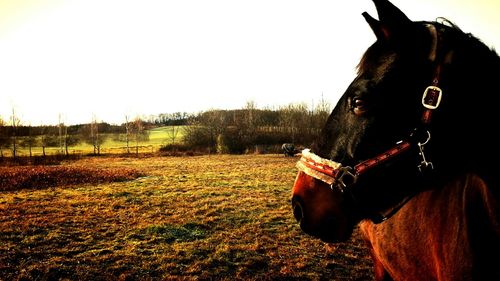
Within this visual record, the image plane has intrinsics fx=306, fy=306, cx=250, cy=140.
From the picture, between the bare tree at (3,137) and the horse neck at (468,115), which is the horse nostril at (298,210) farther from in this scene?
the bare tree at (3,137)

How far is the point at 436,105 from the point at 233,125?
6753 cm

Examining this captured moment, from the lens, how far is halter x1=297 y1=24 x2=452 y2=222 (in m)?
1.46

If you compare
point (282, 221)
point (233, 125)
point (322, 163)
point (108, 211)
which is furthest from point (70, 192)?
point (233, 125)

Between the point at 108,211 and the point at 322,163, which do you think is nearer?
the point at 322,163

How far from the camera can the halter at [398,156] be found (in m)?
1.46

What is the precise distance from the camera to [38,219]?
10.2 metres

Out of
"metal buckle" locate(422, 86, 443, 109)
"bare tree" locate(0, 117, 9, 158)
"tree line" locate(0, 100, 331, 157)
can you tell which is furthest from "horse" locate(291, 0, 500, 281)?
"bare tree" locate(0, 117, 9, 158)

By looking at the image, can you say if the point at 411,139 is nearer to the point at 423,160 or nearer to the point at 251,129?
the point at 423,160

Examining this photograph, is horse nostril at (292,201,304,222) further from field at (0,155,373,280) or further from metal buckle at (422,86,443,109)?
field at (0,155,373,280)

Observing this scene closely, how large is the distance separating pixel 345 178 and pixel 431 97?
56 centimetres

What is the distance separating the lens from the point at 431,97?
4.79 ft

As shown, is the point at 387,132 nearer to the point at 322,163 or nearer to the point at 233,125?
the point at 322,163

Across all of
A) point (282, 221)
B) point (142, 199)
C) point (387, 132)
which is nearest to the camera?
point (387, 132)


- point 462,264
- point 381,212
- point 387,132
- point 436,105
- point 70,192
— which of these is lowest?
point 70,192
